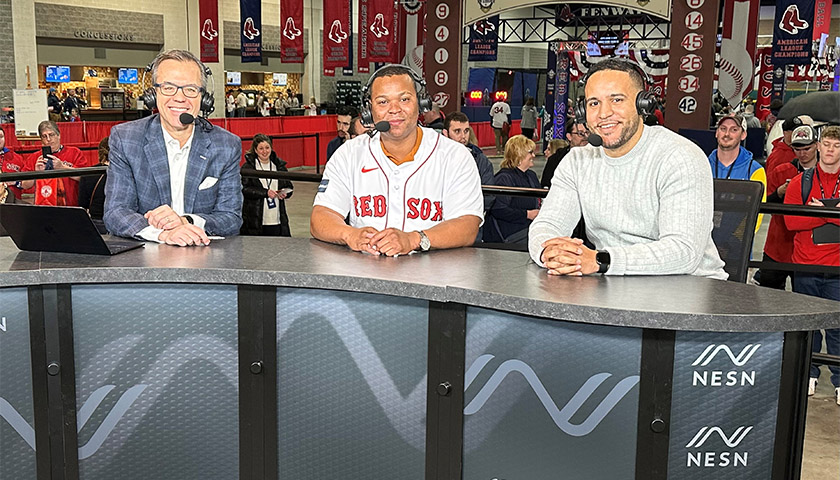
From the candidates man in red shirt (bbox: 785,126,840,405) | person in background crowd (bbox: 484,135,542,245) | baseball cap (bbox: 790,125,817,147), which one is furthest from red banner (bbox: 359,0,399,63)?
man in red shirt (bbox: 785,126,840,405)

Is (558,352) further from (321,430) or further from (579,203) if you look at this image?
(321,430)

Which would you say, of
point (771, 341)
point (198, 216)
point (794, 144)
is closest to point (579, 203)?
point (771, 341)

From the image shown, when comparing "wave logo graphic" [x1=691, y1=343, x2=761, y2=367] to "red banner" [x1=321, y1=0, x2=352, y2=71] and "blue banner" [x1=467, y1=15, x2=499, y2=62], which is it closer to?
"red banner" [x1=321, y1=0, x2=352, y2=71]

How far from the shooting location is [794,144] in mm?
6180

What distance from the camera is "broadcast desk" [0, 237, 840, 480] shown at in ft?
7.59

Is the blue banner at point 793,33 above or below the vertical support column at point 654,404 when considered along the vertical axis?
above

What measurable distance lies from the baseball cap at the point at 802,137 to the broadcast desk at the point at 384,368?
4079 millimetres

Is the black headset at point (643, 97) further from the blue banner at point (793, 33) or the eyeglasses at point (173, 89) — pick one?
the blue banner at point (793, 33)

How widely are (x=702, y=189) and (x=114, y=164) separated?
2115 mm

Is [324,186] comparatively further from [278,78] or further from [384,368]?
[278,78]

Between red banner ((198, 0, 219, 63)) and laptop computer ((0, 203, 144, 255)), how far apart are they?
1483cm

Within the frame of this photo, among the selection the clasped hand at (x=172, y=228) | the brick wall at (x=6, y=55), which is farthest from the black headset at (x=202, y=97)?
the brick wall at (x=6, y=55)

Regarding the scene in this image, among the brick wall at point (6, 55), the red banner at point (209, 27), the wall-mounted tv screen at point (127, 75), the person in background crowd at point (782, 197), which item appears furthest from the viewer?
the wall-mounted tv screen at point (127, 75)

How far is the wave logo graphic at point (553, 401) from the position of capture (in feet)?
7.82
